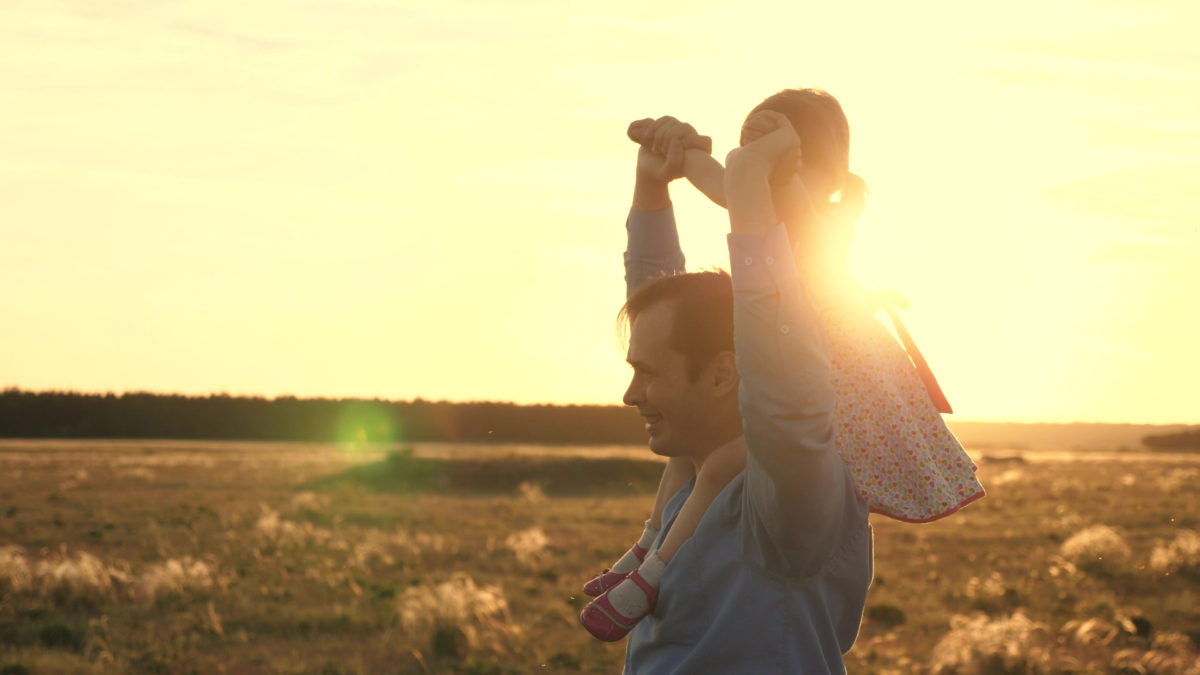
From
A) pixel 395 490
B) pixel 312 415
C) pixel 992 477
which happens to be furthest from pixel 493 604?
pixel 312 415

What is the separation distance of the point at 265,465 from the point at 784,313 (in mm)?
57505

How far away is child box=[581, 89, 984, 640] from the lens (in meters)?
2.13

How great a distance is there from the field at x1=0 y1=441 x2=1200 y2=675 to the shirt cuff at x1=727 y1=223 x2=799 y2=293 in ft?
42.9

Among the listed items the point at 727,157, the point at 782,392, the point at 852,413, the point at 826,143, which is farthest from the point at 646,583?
the point at 826,143

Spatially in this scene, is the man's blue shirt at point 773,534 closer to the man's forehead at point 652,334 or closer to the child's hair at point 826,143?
the man's forehead at point 652,334

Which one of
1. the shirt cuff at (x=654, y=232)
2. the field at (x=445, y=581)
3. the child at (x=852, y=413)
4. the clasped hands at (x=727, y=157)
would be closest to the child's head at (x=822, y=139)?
the child at (x=852, y=413)

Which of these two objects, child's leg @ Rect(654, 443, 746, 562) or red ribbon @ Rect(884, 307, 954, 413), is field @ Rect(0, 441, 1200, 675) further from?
red ribbon @ Rect(884, 307, 954, 413)

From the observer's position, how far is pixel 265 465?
5619 cm

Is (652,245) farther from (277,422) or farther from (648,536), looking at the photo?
(277,422)

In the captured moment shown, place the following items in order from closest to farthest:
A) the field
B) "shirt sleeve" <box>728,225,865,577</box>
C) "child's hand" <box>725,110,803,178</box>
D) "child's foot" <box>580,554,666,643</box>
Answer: "shirt sleeve" <box>728,225,865,577</box> → "child's hand" <box>725,110,803,178</box> → "child's foot" <box>580,554,666,643</box> → the field

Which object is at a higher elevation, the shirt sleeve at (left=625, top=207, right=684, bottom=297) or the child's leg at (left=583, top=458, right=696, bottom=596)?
the shirt sleeve at (left=625, top=207, right=684, bottom=297)

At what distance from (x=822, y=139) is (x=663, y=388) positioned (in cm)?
79

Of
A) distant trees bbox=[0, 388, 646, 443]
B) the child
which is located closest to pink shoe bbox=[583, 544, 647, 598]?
the child

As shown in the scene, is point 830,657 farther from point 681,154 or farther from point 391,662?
point 391,662
